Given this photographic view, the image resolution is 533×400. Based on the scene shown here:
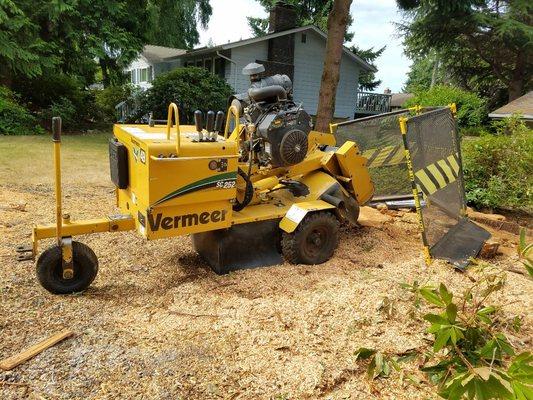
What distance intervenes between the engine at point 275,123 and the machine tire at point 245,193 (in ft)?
0.96

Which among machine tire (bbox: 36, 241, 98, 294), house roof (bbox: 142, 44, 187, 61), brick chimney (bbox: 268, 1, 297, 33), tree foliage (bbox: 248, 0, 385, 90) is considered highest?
tree foliage (bbox: 248, 0, 385, 90)

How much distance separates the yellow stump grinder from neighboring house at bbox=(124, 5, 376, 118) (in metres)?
15.0

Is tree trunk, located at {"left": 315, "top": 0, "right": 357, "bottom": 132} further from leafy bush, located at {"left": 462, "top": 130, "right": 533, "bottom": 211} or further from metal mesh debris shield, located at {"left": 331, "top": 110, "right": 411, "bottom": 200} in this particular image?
metal mesh debris shield, located at {"left": 331, "top": 110, "right": 411, "bottom": 200}

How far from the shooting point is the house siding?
21531 millimetres

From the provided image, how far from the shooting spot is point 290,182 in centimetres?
518

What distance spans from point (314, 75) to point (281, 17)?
11.0ft

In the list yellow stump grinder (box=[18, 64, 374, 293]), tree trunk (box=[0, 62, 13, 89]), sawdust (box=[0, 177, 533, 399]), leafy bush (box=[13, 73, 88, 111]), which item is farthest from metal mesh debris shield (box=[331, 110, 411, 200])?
tree trunk (box=[0, 62, 13, 89])

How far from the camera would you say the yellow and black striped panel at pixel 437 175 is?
15.3 ft

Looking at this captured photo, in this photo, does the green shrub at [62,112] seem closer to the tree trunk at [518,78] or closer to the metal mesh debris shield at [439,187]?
the metal mesh debris shield at [439,187]

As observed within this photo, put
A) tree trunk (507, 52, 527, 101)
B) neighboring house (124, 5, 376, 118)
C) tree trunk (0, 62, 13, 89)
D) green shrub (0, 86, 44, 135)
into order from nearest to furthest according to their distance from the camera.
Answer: green shrub (0, 86, 44, 135) < tree trunk (0, 62, 13, 89) < neighboring house (124, 5, 376, 118) < tree trunk (507, 52, 527, 101)

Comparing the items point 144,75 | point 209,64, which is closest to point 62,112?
point 209,64

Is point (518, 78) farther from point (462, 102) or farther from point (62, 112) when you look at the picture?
point (62, 112)

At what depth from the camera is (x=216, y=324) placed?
3367 mm

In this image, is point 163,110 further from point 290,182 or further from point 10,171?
point 290,182
